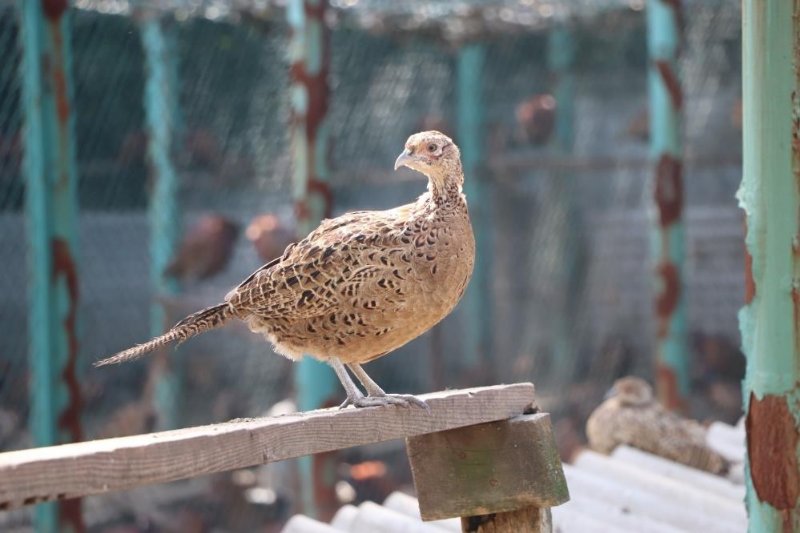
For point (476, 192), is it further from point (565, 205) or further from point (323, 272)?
point (323, 272)

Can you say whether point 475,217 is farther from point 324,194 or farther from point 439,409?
point 439,409

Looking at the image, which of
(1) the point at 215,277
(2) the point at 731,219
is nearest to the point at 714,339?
(2) the point at 731,219

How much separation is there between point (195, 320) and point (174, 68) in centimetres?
446

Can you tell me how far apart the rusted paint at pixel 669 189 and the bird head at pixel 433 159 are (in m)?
3.48

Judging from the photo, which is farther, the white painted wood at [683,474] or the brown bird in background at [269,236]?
the brown bird in background at [269,236]

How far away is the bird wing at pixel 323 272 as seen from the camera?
116 inches

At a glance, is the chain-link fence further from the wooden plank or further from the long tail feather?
the wooden plank

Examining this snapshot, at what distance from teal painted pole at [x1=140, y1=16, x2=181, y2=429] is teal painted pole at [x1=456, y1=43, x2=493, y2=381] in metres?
2.16

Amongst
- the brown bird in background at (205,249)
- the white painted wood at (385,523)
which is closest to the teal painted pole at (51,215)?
the white painted wood at (385,523)

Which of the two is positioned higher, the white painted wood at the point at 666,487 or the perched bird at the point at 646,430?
the white painted wood at the point at 666,487

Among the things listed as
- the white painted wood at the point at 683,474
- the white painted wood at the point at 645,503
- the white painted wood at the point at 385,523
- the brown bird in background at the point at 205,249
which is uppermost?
the brown bird in background at the point at 205,249

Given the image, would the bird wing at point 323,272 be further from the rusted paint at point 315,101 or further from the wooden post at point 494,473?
the rusted paint at point 315,101

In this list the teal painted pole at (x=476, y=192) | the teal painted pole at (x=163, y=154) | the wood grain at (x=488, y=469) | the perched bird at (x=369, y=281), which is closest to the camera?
the wood grain at (x=488, y=469)

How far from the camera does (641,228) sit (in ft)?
33.6
